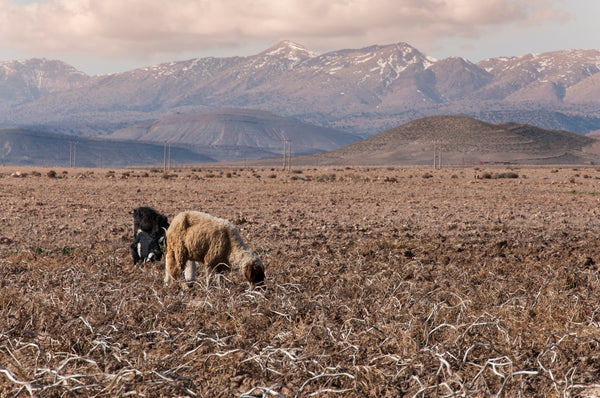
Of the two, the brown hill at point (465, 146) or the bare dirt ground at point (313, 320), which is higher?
the brown hill at point (465, 146)

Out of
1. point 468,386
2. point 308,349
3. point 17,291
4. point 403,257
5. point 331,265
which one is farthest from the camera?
point 403,257

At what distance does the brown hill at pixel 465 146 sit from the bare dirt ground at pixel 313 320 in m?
121

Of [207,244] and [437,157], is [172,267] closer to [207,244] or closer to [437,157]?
[207,244]

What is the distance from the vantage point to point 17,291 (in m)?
6.54

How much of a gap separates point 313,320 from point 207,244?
1.75m

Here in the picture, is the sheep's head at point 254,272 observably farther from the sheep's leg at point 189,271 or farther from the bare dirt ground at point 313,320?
the sheep's leg at point 189,271

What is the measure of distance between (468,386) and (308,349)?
1.31 meters

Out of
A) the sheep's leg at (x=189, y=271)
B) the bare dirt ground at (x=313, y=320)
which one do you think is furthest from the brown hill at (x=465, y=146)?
the sheep's leg at (x=189, y=271)

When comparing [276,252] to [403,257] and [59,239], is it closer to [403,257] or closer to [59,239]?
[403,257]

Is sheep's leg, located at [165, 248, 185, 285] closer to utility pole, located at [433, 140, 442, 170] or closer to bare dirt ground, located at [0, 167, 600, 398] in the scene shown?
bare dirt ground, located at [0, 167, 600, 398]

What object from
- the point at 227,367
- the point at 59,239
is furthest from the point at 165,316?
the point at 59,239

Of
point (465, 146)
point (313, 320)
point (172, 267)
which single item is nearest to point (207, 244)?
point (172, 267)

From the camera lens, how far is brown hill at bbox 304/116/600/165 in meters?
135

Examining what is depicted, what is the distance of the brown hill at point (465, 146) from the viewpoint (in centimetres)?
13500
